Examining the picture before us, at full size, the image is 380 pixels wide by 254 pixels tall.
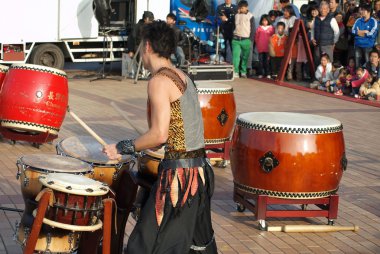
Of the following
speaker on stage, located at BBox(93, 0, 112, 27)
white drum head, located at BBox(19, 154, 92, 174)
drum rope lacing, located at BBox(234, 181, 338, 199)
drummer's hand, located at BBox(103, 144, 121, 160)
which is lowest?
drum rope lacing, located at BBox(234, 181, 338, 199)

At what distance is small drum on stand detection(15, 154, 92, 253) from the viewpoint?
552 cm

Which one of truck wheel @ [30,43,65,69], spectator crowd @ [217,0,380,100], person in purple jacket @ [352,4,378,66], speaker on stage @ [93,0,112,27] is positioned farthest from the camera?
speaker on stage @ [93,0,112,27]

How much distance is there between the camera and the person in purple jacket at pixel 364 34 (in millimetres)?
17203

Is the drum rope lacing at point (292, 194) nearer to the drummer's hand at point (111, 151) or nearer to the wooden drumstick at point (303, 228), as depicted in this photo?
the wooden drumstick at point (303, 228)

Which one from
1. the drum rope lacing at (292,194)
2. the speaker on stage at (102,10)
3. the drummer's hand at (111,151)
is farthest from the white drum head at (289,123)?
the speaker on stage at (102,10)

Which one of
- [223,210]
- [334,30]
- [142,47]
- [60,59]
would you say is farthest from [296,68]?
[142,47]

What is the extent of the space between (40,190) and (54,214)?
0.84ft

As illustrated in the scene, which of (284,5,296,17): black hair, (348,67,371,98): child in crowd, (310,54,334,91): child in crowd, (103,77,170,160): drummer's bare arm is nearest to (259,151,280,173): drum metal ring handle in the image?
(103,77,170,160): drummer's bare arm

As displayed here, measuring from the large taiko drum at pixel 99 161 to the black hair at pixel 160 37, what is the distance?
1.11m

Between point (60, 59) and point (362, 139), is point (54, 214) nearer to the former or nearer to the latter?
point (362, 139)

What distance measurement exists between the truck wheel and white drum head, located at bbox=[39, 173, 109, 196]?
42.0 feet

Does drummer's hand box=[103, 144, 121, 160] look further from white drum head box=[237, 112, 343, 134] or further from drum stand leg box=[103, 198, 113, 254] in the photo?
white drum head box=[237, 112, 343, 134]

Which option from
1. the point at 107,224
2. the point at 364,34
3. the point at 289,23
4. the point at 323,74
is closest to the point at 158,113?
the point at 107,224

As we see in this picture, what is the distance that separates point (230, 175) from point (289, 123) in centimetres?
244
